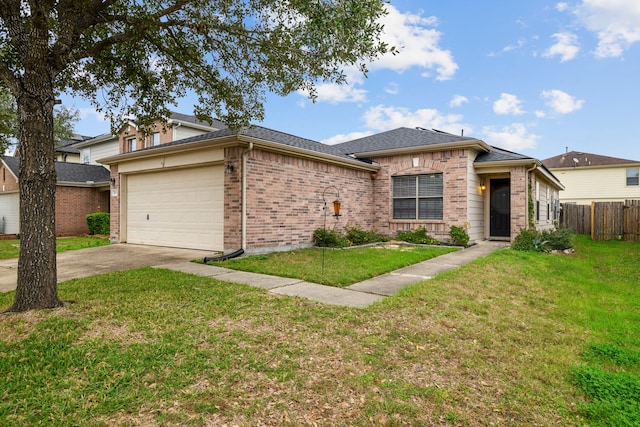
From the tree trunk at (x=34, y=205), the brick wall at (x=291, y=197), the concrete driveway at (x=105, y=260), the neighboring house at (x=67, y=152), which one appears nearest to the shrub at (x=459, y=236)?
the brick wall at (x=291, y=197)

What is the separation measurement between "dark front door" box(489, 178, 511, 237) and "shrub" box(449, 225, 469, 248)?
9.59 feet

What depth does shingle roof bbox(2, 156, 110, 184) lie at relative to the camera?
58.6 ft

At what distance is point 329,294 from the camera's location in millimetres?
5262

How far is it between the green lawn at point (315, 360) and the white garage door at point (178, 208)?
449cm

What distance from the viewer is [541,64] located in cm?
1299

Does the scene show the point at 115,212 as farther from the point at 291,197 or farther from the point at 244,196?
the point at 291,197

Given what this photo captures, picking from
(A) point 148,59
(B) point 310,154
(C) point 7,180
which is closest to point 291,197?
(B) point 310,154

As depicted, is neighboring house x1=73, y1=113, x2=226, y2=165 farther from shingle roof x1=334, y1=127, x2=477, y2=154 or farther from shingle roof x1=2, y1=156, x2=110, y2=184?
shingle roof x1=334, y1=127, x2=477, y2=154

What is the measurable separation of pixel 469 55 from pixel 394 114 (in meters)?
7.87

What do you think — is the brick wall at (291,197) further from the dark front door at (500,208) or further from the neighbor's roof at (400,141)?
the dark front door at (500,208)

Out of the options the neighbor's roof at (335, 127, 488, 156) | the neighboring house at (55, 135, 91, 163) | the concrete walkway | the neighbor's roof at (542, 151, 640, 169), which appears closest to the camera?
the concrete walkway

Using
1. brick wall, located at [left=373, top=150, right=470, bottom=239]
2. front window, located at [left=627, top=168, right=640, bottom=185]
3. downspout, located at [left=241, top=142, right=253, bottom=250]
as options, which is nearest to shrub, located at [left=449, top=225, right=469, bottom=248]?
brick wall, located at [left=373, top=150, right=470, bottom=239]

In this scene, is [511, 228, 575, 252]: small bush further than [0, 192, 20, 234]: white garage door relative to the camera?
No

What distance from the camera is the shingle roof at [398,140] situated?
12.5 m
